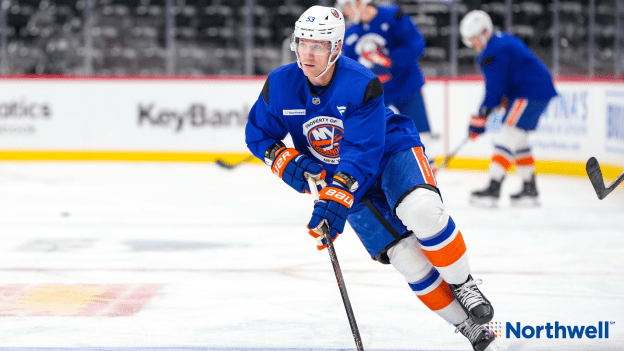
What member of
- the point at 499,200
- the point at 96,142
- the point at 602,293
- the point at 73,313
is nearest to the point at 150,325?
the point at 73,313

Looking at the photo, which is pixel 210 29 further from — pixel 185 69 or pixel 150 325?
pixel 150 325

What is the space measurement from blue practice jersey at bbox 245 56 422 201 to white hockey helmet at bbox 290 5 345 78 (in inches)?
3.0

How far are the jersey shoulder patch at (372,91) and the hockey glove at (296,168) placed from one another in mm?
245

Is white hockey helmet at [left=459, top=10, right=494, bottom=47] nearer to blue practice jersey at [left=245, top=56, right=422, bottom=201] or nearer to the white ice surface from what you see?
the white ice surface

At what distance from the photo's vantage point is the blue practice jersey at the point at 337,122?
2.21 m

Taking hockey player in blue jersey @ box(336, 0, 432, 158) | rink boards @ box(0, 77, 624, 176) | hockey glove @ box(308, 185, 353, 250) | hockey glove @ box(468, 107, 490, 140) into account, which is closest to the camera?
hockey glove @ box(308, 185, 353, 250)

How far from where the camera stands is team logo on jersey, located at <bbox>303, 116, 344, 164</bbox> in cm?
233

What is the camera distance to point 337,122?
91.3 inches

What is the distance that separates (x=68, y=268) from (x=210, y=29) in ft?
21.1

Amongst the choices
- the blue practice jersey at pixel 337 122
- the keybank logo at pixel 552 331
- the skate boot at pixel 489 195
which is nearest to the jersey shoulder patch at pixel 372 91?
the blue practice jersey at pixel 337 122

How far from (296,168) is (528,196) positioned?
373cm

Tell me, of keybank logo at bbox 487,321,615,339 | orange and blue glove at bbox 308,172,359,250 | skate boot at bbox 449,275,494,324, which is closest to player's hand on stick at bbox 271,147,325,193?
orange and blue glove at bbox 308,172,359,250

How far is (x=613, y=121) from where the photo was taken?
22.8 feet

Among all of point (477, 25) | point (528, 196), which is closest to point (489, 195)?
point (528, 196)
